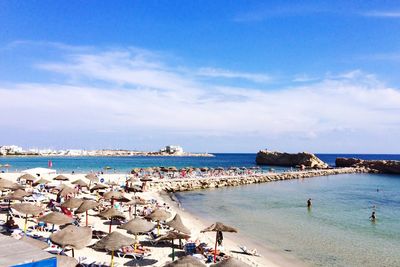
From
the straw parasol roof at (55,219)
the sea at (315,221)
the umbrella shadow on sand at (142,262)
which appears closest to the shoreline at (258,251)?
the sea at (315,221)

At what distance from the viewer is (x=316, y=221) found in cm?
2680

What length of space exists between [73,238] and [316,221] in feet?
65.5

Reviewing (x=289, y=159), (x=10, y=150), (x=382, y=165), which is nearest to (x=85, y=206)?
(x=382, y=165)

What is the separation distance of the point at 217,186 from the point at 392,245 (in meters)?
31.7

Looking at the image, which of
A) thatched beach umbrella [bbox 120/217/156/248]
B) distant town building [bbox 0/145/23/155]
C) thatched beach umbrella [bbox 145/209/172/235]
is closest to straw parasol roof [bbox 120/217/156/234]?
thatched beach umbrella [bbox 120/217/156/248]

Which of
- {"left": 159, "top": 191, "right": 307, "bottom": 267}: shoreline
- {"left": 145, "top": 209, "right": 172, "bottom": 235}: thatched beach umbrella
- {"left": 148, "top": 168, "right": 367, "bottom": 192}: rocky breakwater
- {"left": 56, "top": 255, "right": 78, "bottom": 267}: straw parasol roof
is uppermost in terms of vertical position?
{"left": 56, "top": 255, "right": 78, "bottom": 267}: straw parasol roof

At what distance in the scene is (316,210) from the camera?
3184 cm

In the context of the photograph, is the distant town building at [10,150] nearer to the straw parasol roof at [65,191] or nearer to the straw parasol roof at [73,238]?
the straw parasol roof at [65,191]

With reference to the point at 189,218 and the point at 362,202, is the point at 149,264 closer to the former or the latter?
the point at 189,218

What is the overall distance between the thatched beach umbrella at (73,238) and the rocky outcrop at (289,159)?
8667 cm

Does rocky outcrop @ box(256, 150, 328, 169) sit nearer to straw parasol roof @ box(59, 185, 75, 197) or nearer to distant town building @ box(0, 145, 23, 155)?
straw parasol roof @ box(59, 185, 75, 197)

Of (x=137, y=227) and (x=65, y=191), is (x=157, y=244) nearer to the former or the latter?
(x=137, y=227)

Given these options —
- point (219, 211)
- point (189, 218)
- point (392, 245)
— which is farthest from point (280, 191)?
point (392, 245)

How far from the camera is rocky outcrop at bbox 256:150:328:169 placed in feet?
318
